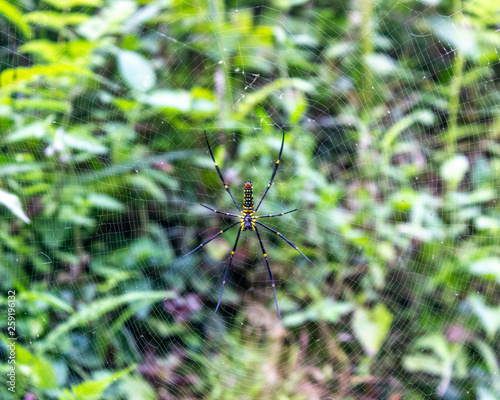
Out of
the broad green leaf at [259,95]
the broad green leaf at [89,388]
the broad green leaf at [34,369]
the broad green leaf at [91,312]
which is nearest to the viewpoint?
the broad green leaf at [89,388]

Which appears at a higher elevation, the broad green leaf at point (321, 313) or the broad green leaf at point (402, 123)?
the broad green leaf at point (402, 123)

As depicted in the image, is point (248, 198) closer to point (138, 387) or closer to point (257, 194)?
point (257, 194)

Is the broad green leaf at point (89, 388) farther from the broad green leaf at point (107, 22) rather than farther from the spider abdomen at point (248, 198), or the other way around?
the broad green leaf at point (107, 22)

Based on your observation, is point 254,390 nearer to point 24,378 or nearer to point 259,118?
point 24,378

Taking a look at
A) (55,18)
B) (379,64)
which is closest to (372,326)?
(379,64)

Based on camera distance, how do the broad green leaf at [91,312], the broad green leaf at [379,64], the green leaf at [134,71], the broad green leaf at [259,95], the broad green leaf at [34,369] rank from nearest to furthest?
the broad green leaf at [34,369] → the broad green leaf at [91,312] → the green leaf at [134,71] → the broad green leaf at [259,95] → the broad green leaf at [379,64]

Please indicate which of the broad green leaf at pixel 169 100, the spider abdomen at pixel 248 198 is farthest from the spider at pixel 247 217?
the broad green leaf at pixel 169 100

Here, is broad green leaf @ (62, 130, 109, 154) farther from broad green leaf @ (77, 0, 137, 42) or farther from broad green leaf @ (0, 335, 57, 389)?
broad green leaf @ (0, 335, 57, 389)

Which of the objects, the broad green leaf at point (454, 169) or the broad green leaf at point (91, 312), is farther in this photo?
the broad green leaf at point (454, 169)

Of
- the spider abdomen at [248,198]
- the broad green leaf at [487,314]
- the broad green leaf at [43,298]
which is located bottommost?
the broad green leaf at [43,298]
